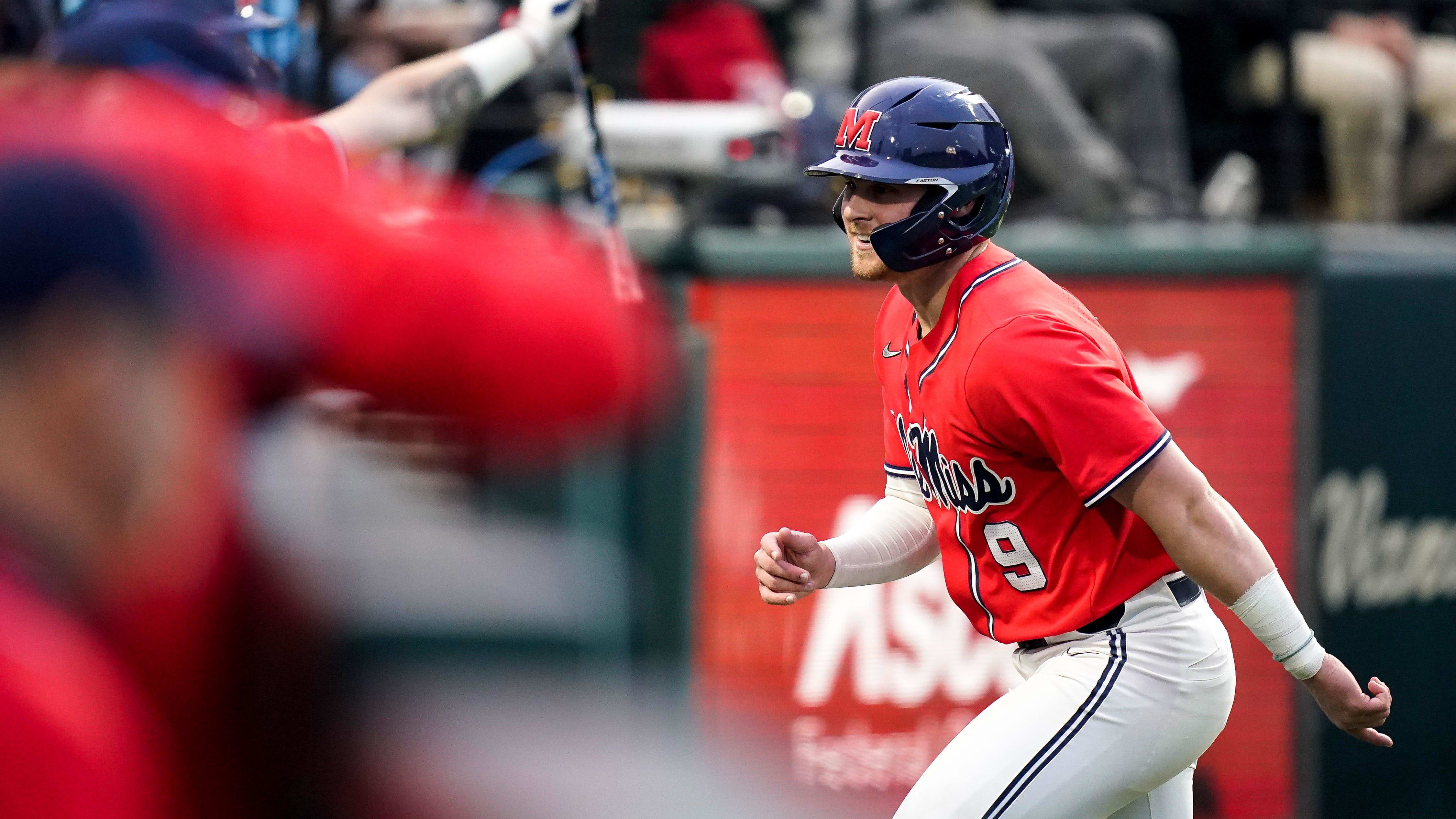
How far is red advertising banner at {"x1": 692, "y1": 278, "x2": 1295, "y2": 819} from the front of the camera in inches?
225

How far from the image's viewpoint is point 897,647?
5.80 meters

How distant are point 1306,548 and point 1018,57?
7.77 feet

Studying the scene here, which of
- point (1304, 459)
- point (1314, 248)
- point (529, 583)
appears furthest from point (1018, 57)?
point (529, 583)

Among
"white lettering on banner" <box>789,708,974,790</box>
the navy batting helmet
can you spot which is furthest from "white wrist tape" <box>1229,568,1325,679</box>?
"white lettering on banner" <box>789,708,974,790</box>

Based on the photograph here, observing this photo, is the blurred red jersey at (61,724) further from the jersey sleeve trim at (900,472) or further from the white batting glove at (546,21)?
the white batting glove at (546,21)

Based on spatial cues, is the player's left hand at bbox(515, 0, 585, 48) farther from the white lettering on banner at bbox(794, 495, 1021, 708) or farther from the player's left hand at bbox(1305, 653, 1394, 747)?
the player's left hand at bbox(1305, 653, 1394, 747)

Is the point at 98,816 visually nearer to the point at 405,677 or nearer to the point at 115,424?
the point at 115,424

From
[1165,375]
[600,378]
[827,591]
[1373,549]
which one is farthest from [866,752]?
Result: [600,378]

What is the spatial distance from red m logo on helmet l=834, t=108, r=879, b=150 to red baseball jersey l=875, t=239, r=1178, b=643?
1.12ft

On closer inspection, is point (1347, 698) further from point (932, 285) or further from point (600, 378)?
point (600, 378)

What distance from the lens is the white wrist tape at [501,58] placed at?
437cm

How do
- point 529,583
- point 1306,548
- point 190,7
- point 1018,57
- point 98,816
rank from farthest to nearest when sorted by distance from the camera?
point 1018,57
point 1306,548
point 529,583
point 190,7
point 98,816

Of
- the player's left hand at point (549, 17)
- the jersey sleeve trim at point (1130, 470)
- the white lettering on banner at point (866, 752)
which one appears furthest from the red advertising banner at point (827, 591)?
the jersey sleeve trim at point (1130, 470)

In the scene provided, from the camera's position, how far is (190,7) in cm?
228
